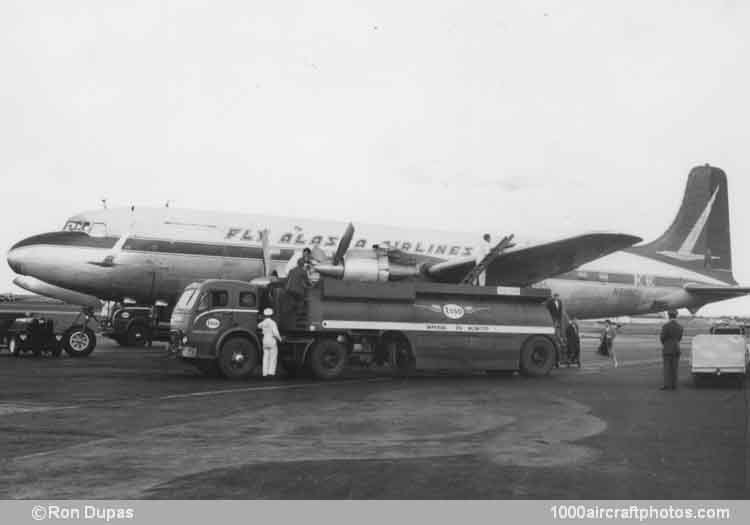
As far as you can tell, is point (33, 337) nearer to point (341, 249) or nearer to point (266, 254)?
point (266, 254)

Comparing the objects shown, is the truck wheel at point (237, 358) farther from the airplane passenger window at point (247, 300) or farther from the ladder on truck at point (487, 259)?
the ladder on truck at point (487, 259)

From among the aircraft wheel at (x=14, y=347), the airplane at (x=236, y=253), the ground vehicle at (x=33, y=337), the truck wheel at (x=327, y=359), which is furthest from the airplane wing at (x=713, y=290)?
the aircraft wheel at (x=14, y=347)

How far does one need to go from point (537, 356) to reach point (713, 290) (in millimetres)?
16192

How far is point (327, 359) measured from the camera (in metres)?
18.9

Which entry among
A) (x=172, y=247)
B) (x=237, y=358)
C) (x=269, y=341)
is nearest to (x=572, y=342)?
(x=269, y=341)

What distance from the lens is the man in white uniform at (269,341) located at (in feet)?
59.5

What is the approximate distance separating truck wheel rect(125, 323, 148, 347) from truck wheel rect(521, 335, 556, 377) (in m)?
15.2

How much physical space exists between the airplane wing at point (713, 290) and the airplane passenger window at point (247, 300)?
22.1m

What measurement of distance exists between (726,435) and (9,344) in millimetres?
22387

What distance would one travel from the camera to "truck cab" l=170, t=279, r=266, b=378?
18.0 meters

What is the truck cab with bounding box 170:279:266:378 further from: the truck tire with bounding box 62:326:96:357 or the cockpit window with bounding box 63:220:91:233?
the cockpit window with bounding box 63:220:91:233
